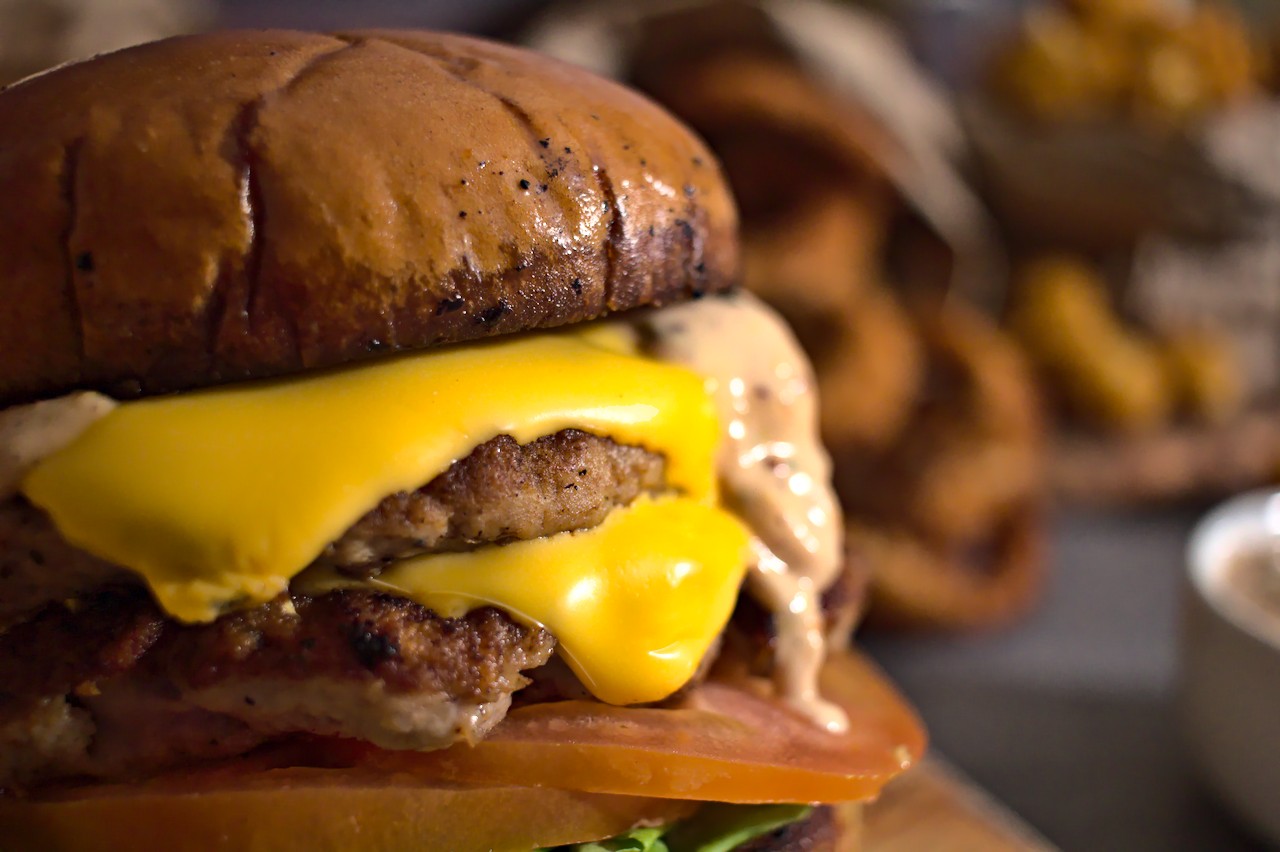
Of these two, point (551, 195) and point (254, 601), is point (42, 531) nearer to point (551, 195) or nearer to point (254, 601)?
point (254, 601)

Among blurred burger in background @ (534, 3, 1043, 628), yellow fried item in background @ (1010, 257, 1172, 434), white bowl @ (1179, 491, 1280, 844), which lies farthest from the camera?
yellow fried item in background @ (1010, 257, 1172, 434)

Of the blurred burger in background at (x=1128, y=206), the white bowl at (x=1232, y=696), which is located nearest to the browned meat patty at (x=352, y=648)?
the white bowl at (x=1232, y=696)

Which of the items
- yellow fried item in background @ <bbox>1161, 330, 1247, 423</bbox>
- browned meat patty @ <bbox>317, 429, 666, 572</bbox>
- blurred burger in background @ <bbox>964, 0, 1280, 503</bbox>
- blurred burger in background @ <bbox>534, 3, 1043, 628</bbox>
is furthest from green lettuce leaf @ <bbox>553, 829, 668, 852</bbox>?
yellow fried item in background @ <bbox>1161, 330, 1247, 423</bbox>

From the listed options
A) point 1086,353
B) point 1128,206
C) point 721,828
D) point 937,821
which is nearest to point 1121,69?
point 1128,206

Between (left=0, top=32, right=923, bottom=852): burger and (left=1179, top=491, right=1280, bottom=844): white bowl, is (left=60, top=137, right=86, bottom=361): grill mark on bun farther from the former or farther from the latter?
(left=1179, top=491, right=1280, bottom=844): white bowl

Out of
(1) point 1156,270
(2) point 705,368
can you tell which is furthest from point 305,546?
(1) point 1156,270

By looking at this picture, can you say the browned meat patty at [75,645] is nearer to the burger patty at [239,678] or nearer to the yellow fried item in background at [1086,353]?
the burger patty at [239,678]

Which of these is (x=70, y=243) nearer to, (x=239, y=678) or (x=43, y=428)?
(x=43, y=428)
